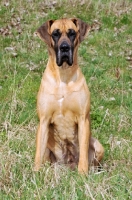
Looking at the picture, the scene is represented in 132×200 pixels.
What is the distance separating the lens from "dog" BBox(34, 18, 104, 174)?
17.7 feet

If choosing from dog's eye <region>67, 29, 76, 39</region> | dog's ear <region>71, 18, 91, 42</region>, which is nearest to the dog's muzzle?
dog's eye <region>67, 29, 76, 39</region>

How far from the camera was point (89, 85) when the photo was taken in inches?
314

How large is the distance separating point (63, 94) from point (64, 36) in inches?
22.7

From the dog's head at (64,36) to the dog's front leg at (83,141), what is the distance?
612 mm

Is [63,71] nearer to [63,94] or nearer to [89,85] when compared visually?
[63,94]

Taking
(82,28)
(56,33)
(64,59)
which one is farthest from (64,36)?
(82,28)

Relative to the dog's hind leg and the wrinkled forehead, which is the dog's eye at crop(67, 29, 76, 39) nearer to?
the wrinkled forehead

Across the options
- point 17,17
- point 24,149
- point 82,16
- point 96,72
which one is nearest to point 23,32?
point 17,17

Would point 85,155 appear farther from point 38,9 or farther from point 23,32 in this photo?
point 38,9

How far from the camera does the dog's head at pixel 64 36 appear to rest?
17.5 ft

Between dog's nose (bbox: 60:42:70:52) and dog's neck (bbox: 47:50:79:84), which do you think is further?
dog's neck (bbox: 47:50:79:84)

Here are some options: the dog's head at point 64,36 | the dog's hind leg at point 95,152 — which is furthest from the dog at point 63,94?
the dog's hind leg at point 95,152

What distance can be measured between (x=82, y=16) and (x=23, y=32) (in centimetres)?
146

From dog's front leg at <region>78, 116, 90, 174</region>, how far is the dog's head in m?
0.61
